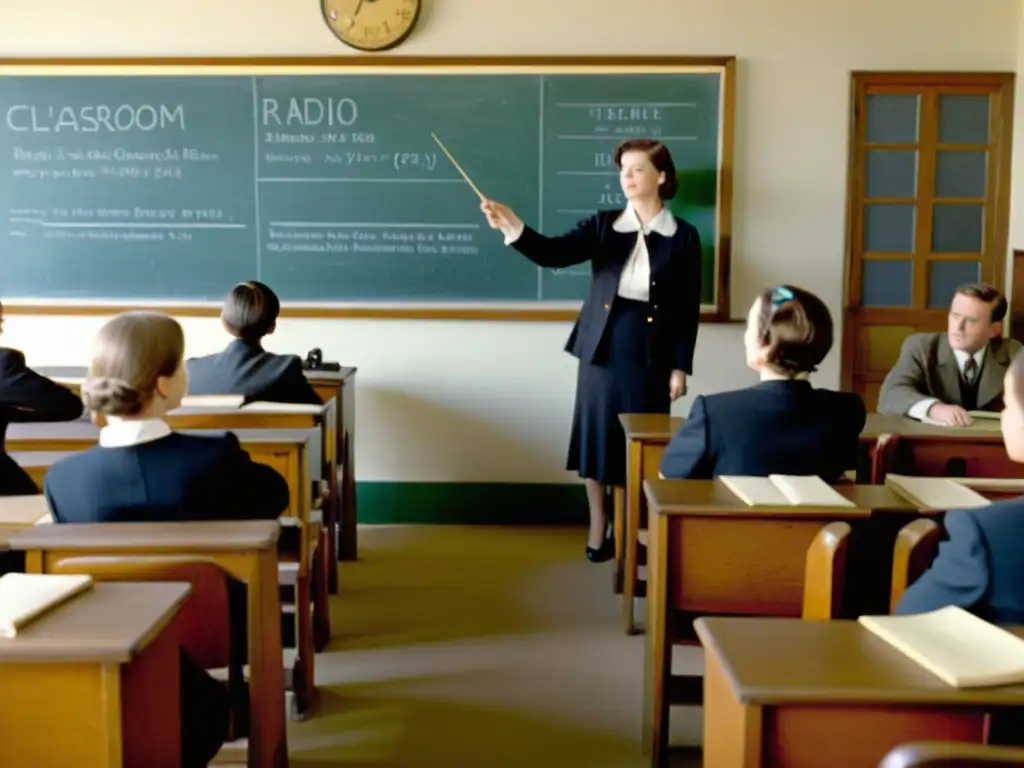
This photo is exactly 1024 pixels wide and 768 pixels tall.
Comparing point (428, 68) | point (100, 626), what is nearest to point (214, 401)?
point (100, 626)

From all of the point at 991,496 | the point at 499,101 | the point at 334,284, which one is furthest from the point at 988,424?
the point at 334,284

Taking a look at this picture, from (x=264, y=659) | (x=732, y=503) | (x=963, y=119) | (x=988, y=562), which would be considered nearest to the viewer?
(x=988, y=562)

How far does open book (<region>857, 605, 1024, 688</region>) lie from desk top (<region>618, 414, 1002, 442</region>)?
1.63 m

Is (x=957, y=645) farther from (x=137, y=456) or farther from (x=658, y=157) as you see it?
(x=658, y=157)

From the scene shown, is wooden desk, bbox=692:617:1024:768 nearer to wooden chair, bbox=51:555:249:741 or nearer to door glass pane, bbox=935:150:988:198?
wooden chair, bbox=51:555:249:741

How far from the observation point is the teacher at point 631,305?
428cm

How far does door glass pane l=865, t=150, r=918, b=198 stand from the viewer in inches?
196

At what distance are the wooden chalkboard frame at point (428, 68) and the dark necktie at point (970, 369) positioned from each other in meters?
1.31

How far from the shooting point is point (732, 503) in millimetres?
2346

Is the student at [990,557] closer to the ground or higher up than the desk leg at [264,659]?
higher up

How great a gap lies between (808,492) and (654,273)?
2.00m

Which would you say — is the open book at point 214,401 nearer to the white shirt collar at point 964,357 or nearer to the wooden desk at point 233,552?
the wooden desk at point 233,552

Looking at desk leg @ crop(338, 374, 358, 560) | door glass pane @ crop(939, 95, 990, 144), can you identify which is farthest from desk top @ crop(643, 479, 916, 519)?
door glass pane @ crop(939, 95, 990, 144)

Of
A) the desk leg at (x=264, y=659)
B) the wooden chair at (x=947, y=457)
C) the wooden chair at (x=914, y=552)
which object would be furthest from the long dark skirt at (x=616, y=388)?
the wooden chair at (x=914, y=552)
